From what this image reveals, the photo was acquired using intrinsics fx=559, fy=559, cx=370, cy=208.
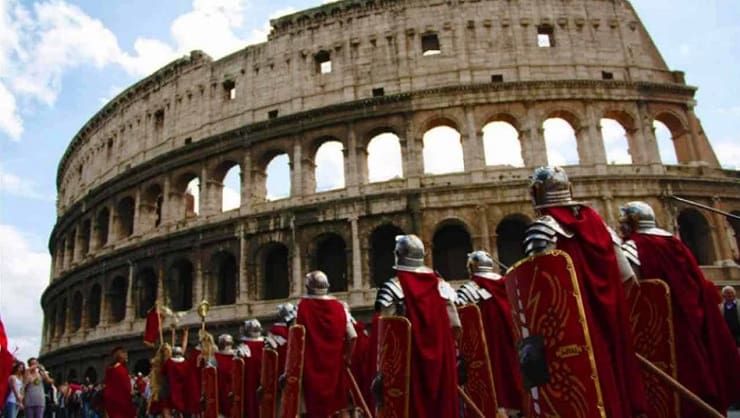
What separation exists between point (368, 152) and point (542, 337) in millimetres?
19626

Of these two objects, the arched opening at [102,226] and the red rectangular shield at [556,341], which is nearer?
the red rectangular shield at [556,341]

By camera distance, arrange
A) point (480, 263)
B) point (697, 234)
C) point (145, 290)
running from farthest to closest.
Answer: point (145, 290)
point (697, 234)
point (480, 263)

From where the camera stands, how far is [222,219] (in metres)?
23.5

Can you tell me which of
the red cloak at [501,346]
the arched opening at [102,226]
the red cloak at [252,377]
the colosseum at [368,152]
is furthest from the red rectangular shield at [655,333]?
the arched opening at [102,226]

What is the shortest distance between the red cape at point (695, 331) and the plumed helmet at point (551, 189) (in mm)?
1315

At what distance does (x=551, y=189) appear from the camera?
3.71 meters

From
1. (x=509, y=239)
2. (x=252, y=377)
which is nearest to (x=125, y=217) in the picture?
(x=509, y=239)

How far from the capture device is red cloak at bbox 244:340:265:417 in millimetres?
9445

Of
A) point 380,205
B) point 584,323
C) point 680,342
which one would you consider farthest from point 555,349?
point 380,205

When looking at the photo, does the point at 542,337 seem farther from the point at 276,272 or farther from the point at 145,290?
the point at 145,290

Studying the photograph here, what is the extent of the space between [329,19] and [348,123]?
5.29m

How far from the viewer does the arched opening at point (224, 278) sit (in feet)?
76.5

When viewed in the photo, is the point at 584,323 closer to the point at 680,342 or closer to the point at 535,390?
the point at 535,390

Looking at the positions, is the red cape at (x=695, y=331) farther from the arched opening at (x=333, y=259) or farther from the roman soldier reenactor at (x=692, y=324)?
the arched opening at (x=333, y=259)
